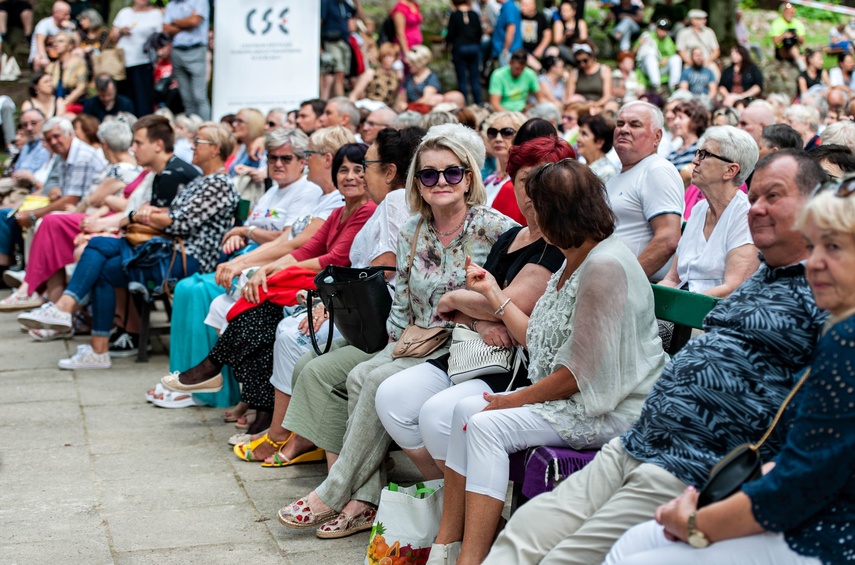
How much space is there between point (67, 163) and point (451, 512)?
6.92 meters

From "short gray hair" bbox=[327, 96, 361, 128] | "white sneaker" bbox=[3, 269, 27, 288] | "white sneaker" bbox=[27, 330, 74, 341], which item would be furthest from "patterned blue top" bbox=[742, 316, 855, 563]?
"white sneaker" bbox=[3, 269, 27, 288]

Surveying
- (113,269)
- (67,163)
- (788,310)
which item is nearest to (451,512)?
(788,310)

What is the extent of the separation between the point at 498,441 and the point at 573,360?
0.35m

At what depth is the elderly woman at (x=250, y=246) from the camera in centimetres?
611

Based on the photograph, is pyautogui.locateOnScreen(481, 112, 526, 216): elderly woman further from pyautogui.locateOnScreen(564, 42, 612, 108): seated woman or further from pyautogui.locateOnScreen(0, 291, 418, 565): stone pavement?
pyautogui.locateOnScreen(564, 42, 612, 108): seated woman

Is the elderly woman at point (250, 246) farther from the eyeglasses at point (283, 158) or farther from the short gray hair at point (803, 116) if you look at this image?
the short gray hair at point (803, 116)

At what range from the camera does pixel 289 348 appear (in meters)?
5.11

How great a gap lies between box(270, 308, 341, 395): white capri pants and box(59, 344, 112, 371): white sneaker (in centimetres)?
248

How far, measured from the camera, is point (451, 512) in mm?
3504

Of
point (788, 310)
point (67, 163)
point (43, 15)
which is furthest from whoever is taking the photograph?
point (43, 15)

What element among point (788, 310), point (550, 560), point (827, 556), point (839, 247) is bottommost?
point (550, 560)

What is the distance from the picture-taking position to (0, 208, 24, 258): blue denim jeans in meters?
9.92

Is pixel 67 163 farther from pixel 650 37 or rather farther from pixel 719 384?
pixel 650 37

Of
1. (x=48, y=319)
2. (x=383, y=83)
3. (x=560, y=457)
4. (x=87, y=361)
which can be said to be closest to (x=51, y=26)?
(x=383, y=83)
